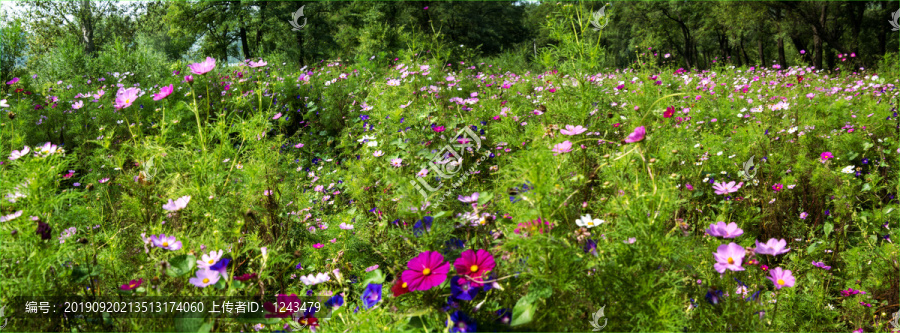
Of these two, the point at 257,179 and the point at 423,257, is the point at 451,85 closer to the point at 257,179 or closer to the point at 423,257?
the point at 257,179

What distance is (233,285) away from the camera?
4.06ft

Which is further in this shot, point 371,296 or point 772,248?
point 371,296

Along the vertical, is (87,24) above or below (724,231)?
above

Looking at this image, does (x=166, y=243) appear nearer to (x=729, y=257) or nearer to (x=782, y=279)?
(x=729, y=257)

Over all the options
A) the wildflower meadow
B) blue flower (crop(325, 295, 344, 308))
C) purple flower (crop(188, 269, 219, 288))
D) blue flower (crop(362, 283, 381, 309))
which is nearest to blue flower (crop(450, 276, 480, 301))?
the wildflower meadow

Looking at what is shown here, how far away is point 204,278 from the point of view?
1219 millimetres

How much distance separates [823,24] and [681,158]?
12619mm

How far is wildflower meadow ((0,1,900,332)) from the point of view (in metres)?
1.21

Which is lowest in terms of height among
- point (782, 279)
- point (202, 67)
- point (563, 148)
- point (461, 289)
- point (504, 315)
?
point (782, 279)

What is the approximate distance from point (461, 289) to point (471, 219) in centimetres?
31
